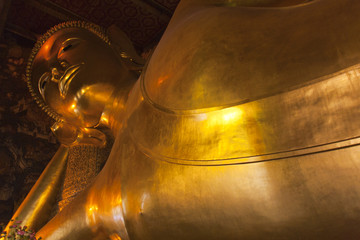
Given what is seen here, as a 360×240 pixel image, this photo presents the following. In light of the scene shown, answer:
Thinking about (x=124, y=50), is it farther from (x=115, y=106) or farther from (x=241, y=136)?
(x=241, y=136)

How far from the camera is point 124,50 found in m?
1.53

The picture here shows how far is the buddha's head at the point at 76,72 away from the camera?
1370 mm

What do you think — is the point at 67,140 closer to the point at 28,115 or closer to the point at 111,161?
the point at 28,115

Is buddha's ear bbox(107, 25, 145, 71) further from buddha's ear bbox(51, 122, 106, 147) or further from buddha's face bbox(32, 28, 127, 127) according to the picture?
buddha's ear bbox(51, 122, 106, 147)

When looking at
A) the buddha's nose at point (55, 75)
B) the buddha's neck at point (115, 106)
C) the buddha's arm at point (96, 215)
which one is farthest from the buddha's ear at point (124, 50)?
the buddha's arm at point (96, 215)

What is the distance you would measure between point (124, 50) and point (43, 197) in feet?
2.85

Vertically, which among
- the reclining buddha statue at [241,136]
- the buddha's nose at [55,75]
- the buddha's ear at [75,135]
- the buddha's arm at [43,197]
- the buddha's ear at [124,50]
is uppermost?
the reclining buddha statue at [241,136]

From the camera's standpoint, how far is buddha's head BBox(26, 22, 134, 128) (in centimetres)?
137

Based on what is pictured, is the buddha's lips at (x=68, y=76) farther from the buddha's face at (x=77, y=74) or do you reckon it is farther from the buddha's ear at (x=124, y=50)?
the buddha's ear at (x=124, y=50)

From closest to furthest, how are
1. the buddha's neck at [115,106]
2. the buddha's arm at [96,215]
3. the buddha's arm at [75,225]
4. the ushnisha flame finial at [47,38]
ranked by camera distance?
the buddha's arm at [96,215] → the buddha's arm at [75,225] → the buddha's neck at [115,106] → the ushnisha flame finial at [47,38]

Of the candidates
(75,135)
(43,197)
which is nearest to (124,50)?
(75,135)

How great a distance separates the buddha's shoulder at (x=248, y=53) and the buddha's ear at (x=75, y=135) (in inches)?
34.9

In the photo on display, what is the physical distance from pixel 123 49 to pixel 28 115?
0.99 m

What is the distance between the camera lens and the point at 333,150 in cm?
54
